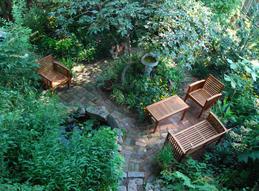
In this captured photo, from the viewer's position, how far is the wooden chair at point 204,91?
647 centimetres

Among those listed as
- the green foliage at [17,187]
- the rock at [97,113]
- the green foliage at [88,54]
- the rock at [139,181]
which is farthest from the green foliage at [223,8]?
the green foliage at [17,187]

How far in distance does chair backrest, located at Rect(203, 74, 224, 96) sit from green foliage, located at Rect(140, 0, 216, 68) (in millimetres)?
1027

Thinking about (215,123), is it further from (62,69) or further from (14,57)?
(14,57)

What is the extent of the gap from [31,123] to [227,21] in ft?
24.9

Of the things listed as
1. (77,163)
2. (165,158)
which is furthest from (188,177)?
(77,163)

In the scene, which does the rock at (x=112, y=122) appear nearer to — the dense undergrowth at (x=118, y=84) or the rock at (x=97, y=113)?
the rock at (x=97, y=113)

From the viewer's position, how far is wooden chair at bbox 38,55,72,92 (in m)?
6.31

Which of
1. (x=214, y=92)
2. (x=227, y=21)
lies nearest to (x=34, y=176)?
(x=214, y=92)

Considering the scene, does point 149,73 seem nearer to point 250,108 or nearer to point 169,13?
point 169,13

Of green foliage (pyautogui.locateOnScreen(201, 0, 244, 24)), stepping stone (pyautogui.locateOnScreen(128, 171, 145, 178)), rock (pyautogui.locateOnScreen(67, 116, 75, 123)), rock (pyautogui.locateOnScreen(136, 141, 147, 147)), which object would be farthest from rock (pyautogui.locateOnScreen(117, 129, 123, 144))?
green foliage (pyautogui.locateOnScreen(201, 0, 244, 24))

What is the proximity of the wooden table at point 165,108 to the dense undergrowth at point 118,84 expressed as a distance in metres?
0.30

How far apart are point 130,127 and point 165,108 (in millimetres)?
908

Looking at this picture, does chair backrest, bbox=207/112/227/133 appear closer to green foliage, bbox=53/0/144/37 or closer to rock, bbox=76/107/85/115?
green foliage, bbox=53/0/144/37

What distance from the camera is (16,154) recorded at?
3977mm
